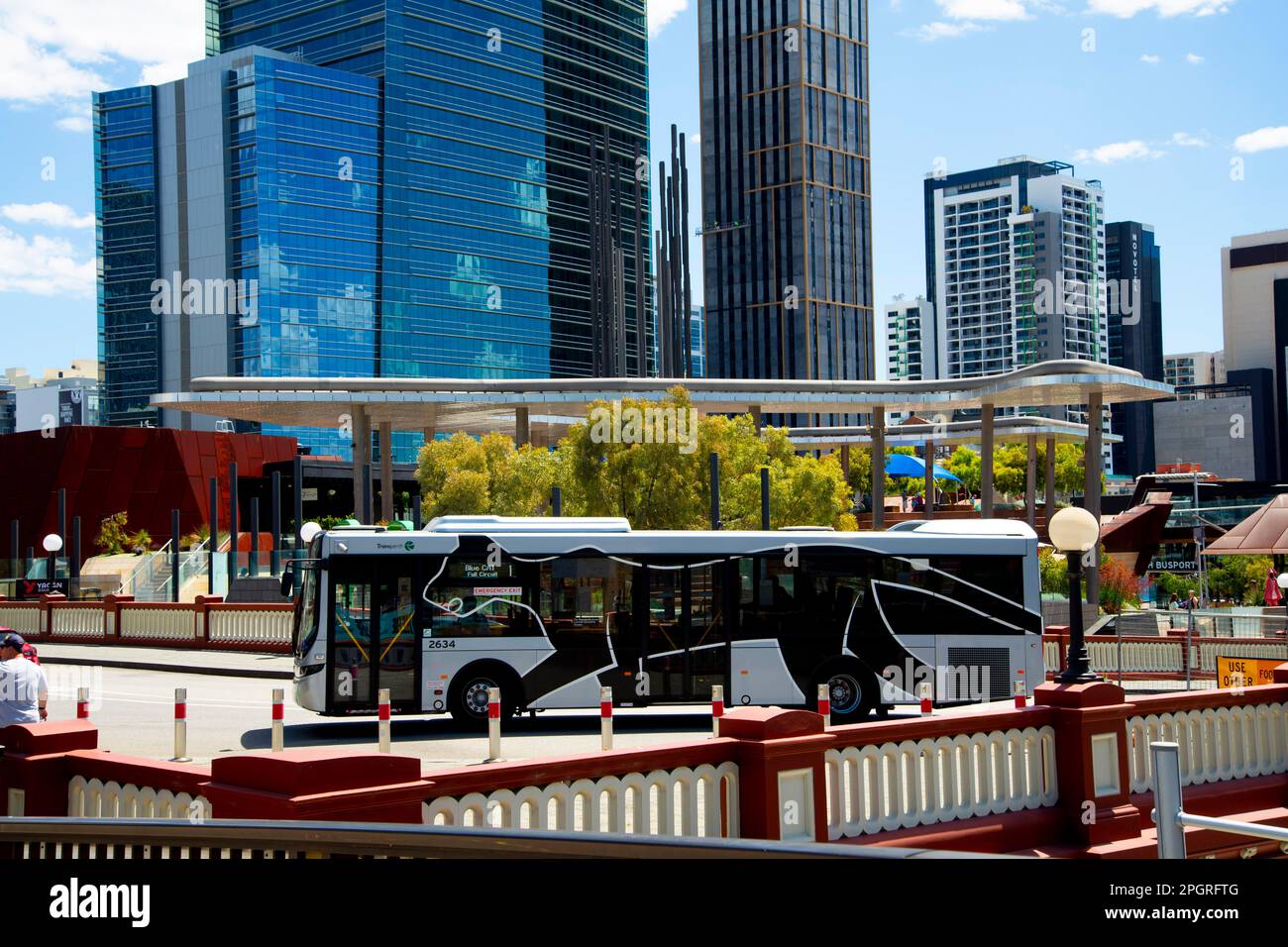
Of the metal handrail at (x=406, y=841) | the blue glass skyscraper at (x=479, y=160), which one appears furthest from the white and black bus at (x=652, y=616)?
the blue glass skyscraper at (x=479, y=160)

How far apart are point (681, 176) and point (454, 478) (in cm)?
4156

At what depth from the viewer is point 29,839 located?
4984 mm

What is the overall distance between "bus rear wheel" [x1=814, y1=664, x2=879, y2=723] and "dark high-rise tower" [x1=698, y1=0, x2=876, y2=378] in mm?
148264

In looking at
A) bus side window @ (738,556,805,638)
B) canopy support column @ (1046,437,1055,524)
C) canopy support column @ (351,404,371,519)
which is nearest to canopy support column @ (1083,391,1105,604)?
canopy support column @ (1046,437,1055,524)

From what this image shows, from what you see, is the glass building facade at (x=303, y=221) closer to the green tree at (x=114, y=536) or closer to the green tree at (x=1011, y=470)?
the green tree at (x=1011, y=470)

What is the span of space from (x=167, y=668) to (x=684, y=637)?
51.5 ft

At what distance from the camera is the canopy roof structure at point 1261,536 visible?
1471 inches

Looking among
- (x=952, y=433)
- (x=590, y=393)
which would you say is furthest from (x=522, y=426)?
(x=952, y=433)

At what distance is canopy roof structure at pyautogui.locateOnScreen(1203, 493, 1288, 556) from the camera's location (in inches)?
1471

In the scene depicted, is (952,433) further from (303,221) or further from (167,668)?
(303,221)

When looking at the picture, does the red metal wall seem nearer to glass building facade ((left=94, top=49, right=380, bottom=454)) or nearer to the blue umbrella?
the blue umbrella

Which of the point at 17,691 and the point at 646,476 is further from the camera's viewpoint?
the point at 646,476

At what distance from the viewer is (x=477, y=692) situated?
61.7ft
